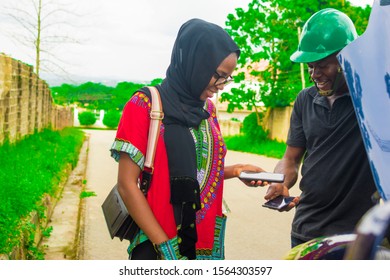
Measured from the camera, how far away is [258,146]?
1967 centimetres

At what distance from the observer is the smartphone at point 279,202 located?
2.29 metres

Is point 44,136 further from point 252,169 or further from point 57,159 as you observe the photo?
point 252,169

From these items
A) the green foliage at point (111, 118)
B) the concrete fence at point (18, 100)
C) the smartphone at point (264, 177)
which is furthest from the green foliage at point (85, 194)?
the green foliage at point (111, 118)

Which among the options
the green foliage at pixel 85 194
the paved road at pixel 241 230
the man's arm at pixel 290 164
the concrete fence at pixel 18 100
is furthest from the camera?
the concrete fence at pixel 18 100

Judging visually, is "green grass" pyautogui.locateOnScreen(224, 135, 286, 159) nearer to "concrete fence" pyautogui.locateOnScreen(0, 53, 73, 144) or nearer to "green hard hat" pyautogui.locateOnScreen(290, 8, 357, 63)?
"concrete fence" pyautogui.locateOnScreen(0, 53, 73, 144)

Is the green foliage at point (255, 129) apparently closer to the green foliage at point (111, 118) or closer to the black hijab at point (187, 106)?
the black hijab at point (187, 106)

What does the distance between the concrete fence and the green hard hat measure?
6506 mm

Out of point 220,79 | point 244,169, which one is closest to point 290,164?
point 244,169

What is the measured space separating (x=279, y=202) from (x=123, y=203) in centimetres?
71

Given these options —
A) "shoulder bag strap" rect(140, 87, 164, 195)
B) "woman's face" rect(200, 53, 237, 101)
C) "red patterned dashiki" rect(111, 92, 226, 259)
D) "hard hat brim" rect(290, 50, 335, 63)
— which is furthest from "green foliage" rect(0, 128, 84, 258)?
"hard hat brim" rect(290, 50, 335, 63)

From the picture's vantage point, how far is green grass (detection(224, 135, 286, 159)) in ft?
56.2

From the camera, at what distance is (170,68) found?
211cm

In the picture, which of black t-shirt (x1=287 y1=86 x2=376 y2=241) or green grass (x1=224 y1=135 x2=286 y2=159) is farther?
green grass (x1=224 y1=135 x2=286 y2=159)

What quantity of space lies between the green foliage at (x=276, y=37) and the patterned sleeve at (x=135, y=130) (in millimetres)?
16717
